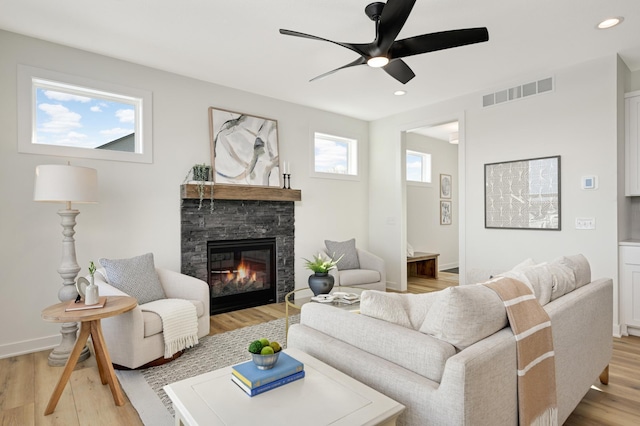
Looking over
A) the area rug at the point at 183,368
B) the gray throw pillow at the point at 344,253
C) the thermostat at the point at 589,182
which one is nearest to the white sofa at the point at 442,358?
the area rug at the point at 183,368

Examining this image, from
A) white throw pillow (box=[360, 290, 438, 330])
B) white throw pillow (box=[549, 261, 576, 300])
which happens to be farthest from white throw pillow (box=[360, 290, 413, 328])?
white throw pillow (box=[549, 261, 576, 300])

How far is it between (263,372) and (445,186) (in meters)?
7.16

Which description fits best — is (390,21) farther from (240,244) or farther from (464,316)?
(240,244)

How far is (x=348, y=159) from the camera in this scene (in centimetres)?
590

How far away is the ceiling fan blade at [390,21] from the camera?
208cm

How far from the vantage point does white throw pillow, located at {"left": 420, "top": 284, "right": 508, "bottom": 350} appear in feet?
4.50

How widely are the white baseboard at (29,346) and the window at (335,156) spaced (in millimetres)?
3567

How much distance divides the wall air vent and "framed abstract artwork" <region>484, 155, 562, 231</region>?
0.76 metres

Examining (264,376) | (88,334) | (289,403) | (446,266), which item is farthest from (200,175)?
(446,266)

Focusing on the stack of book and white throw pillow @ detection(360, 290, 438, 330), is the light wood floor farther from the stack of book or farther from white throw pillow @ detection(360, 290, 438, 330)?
white throw pillow @ detection(360, 290, 438, 330)

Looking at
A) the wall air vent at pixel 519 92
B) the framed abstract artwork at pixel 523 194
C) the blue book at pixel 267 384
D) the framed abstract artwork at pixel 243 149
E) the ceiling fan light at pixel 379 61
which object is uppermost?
the wall air vent at pixel 519 92

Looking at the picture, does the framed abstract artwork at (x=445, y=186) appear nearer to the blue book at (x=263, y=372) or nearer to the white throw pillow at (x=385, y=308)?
the white throw pillow at (x=385, y=308)

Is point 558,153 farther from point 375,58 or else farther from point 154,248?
point 154,248

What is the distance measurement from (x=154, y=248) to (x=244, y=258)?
113 cm
